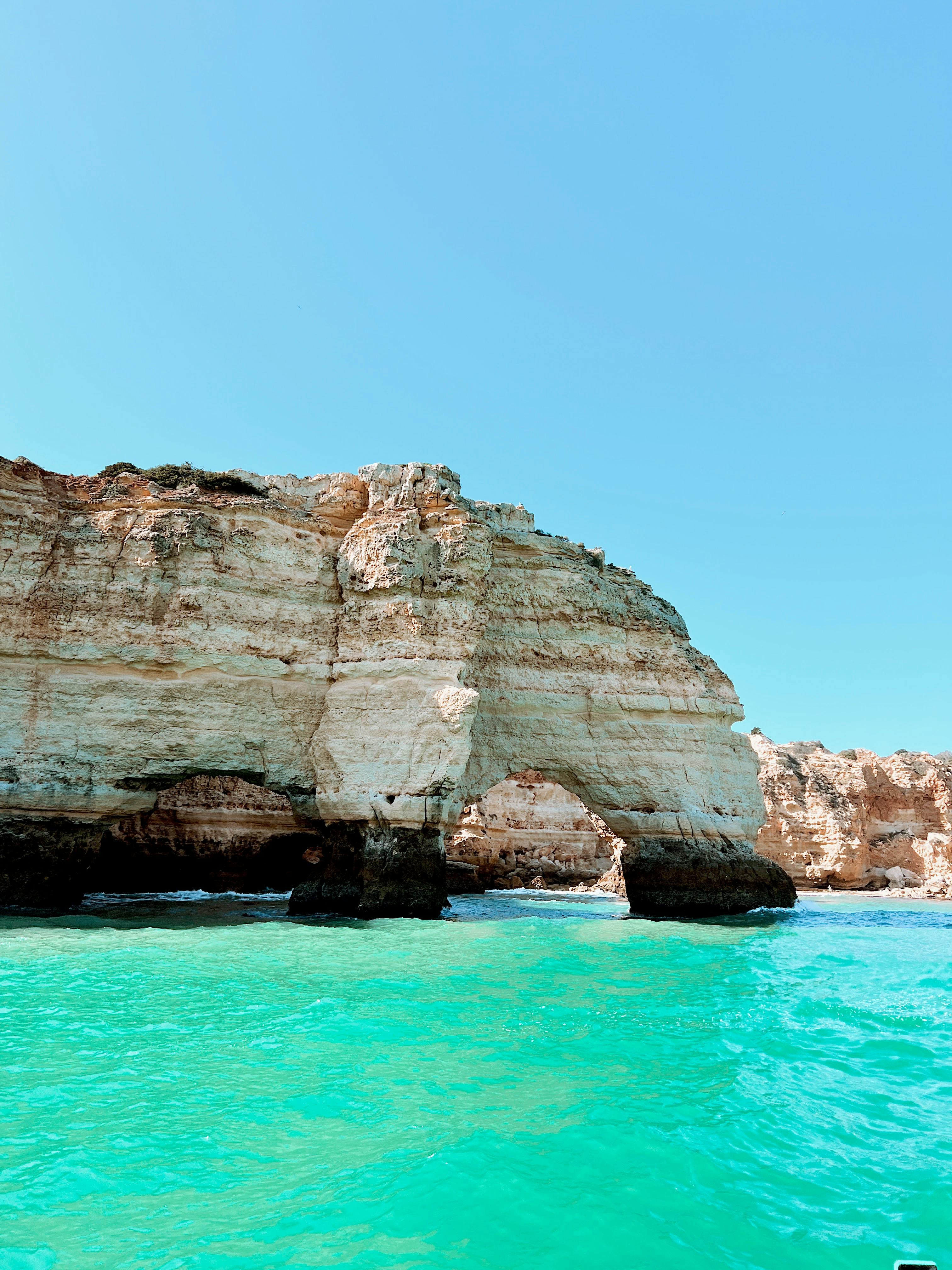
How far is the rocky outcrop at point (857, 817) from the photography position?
101 feet

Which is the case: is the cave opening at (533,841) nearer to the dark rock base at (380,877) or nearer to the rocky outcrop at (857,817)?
the rocky outcrop at (857,817)

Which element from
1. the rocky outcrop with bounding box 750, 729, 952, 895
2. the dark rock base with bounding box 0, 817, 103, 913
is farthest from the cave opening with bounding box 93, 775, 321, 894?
the rocky outcrop with bounding box 750, 729, 952, 895

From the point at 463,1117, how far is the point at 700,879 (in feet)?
→ 41.5

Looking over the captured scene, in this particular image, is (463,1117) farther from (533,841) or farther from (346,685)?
(533,841)

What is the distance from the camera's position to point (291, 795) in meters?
15.4

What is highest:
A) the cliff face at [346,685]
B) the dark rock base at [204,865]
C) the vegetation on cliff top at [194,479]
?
the vegetation on cliff top at [194,479]

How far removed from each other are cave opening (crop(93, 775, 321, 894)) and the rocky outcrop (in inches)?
713

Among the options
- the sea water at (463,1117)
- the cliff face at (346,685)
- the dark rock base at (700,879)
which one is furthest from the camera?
the dark rock base at (700,879)

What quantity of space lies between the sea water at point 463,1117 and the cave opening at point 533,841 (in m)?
19.7

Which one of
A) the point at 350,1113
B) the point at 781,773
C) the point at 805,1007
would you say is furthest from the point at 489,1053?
the point at 781,773

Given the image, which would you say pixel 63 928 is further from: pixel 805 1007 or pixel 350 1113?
pixel 805 1007

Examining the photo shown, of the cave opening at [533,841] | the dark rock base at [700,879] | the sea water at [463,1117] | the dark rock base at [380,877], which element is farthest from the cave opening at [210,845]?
the sea water at [463,1117]

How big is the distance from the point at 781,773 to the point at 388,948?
86.0 feet

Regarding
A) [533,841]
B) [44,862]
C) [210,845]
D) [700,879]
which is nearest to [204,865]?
[210,845]
